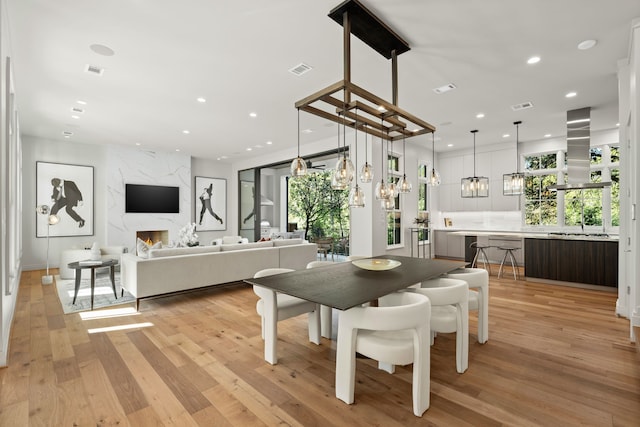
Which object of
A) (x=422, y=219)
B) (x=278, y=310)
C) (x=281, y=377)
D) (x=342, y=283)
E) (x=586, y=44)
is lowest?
(x=281, y=377)

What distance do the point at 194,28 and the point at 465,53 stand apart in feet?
→ 9.50

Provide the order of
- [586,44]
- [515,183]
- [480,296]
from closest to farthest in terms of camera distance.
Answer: [480,296]
[586,44]
[515,183]

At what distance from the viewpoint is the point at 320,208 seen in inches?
411

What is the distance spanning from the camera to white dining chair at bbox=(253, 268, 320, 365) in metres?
2.66

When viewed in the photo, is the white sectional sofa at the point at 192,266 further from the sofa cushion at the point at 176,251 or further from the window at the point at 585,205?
the window at the point at 585,205

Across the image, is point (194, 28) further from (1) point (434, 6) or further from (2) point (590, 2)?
(2) point (590, 2)

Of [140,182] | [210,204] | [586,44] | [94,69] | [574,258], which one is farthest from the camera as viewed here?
[210,204]

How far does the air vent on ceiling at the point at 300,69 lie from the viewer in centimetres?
371

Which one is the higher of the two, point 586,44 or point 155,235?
point 586,44

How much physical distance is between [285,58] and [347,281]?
104 inches

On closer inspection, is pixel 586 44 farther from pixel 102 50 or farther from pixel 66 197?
pixel 66 197

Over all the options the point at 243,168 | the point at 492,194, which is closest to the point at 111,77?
the point at 243,168

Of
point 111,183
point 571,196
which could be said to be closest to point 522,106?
point 571,196

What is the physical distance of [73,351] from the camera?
289cm
